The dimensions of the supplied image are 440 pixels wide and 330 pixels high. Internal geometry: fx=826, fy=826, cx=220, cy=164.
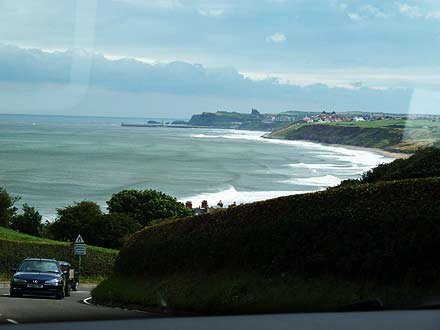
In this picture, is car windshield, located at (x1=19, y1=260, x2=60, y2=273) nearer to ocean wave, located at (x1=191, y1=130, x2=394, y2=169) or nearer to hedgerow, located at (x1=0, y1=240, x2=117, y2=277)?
hedgerow, located at (x1=0, y1=240, x2=117, y2=277)

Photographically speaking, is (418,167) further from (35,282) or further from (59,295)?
(35,282)

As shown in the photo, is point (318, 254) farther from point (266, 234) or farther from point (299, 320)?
point (299, 320)

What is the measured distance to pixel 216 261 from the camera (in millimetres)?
16375

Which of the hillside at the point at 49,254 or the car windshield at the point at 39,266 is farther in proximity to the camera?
the hillside at the point at 49,254

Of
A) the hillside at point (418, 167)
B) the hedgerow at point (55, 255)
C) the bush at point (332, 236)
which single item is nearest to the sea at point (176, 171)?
the hedgerow at point (55, 255)

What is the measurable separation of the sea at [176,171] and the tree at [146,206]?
256 inches

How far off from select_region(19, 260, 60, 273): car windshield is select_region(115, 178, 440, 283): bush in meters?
3.46

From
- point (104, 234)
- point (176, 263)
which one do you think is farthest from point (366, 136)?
point (176, 263)

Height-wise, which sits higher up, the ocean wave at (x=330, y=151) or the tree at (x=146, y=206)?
the ocean wave at (x=330, y=151)

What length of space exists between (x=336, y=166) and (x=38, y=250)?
171ft

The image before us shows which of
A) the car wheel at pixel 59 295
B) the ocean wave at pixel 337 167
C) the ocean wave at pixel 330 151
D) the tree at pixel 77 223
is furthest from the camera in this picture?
the ocean wave at pixel 330 151

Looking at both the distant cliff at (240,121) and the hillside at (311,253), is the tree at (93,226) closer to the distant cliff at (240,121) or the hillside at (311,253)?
the hillside at (311,253)

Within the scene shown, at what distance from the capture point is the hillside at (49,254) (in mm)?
33812

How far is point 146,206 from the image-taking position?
162ft
